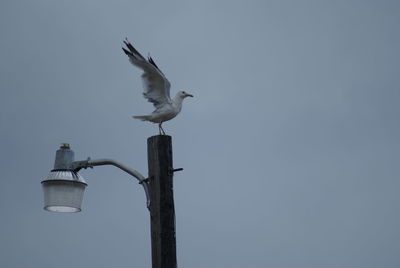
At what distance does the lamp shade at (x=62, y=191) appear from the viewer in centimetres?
445

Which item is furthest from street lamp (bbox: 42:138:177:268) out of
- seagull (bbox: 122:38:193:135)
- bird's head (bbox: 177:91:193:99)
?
bird's head (bbox: 177:91:193:99)

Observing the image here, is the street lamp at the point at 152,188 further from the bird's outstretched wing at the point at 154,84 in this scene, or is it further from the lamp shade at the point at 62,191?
the bird's outstretched wing at the point at 154,84

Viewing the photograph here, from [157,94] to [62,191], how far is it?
2.70 metres

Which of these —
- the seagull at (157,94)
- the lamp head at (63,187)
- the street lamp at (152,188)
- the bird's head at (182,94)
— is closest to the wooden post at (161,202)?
the street lamp at (152,188)

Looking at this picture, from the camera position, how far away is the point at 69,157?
15.3 ft

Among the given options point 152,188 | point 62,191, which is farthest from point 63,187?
point 152,188

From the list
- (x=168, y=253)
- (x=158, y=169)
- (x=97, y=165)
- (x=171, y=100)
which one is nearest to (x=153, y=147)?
A: (x=158, y=169)

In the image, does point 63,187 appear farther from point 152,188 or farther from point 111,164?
point 152,188

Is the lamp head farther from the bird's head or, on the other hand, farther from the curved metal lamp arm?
the bird's head

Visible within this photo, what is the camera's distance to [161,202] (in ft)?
14.3

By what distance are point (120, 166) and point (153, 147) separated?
36 centimetres

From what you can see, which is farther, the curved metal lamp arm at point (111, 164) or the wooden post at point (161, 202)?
the curved metal lamp arm at point (111, 164)

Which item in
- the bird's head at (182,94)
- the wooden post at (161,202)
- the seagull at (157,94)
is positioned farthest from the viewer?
the bird's head at (182,94)

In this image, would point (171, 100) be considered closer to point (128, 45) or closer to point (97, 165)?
point (128, 45)
